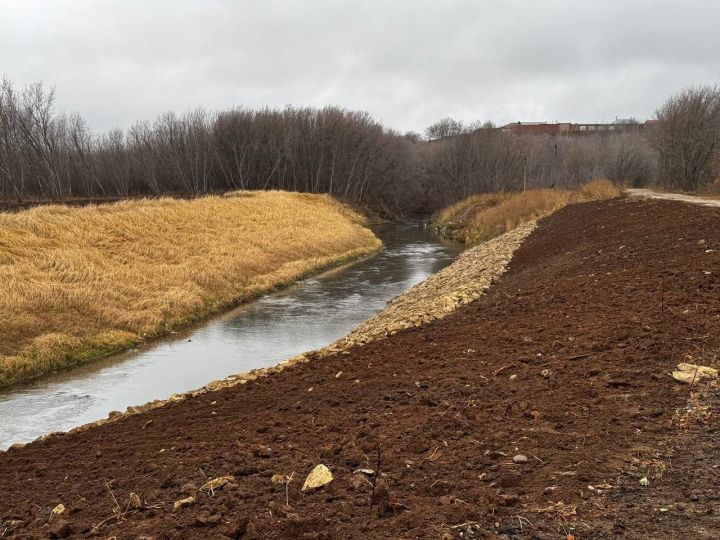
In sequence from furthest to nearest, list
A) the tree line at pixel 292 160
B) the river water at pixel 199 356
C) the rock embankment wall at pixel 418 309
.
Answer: the tree line at pixel 292 160 → the river water at pixel 199 356 → the rock embankment wall at pixel 418 309

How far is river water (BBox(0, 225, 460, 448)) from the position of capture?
32.1 feet

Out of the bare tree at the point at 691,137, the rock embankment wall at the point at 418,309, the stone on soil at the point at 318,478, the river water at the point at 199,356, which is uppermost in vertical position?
the bare tree at the point at 691,137

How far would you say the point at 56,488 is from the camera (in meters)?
5.16

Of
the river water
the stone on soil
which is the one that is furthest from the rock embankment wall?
the stone on soil

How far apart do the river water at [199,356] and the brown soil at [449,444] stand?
2.71m

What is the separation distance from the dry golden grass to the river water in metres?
0.77

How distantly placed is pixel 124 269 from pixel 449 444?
16.8m

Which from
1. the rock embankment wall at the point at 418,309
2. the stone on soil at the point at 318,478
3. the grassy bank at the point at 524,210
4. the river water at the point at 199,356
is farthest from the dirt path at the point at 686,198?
the stone on soil at the point at 318,478

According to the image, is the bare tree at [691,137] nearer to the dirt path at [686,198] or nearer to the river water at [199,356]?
the dirt path at [686,198]

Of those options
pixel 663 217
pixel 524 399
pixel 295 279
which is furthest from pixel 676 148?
pixel 524 399

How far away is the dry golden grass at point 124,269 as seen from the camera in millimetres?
13359

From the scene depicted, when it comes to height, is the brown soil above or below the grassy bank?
below

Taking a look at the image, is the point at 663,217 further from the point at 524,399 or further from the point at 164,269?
the point at 164,269

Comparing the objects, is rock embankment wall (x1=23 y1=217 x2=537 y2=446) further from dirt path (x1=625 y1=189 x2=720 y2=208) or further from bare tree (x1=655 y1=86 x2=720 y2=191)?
bare tree (x1=655 y1=86 x2=720 y2=191)
